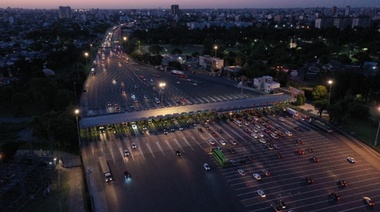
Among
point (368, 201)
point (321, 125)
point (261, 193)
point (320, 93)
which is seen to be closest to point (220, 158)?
point (261, 193)

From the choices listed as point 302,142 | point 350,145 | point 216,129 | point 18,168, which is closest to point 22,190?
point 18,168

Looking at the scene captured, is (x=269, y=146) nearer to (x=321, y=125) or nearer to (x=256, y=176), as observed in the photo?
(x=256, y=176)

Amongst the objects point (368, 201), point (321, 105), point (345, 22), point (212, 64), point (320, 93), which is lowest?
point (368, 201)

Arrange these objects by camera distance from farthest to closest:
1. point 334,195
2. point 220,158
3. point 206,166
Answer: point 220,158 → point 206,166 → point 334,195

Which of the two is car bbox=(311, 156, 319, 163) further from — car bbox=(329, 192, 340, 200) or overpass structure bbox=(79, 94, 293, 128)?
overpass structure bbox=(79, 94, 293, 128)

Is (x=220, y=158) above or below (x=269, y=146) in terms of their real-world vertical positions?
above

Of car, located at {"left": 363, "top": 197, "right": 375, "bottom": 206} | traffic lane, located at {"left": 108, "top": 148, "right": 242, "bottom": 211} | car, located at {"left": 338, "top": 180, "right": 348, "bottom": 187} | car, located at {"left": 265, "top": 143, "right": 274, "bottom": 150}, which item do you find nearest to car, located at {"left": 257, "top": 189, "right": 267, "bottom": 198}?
traffic lane, located at {"left": 108, "top": 148, "right": 242, "bottom": 211}
